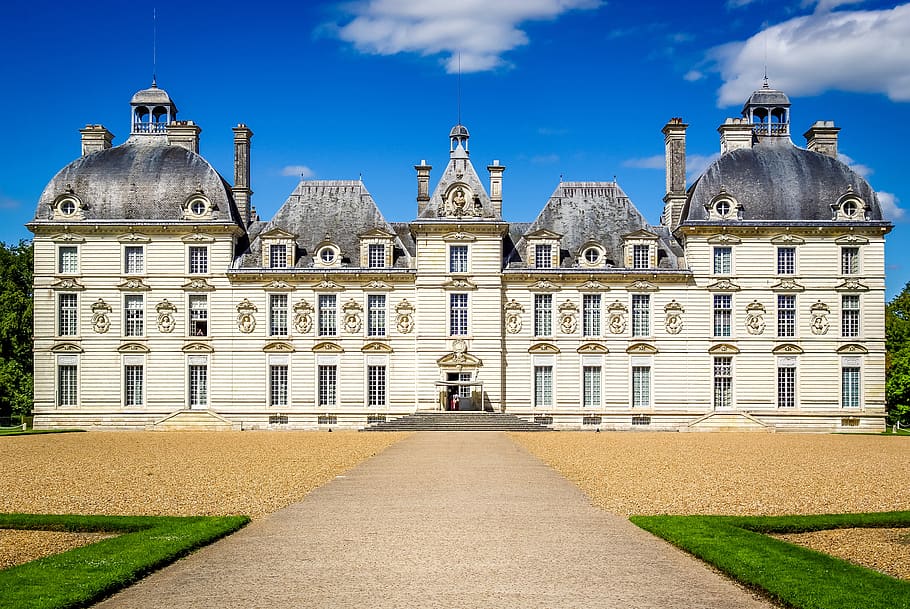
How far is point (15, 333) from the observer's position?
50.7m

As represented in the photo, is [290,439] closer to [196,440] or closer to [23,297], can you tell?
[196,440]

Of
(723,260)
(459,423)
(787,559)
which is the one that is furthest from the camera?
(723,260)

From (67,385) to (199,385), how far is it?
19.9 ft

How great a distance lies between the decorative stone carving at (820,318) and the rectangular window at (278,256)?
24413mm

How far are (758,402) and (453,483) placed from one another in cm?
2862

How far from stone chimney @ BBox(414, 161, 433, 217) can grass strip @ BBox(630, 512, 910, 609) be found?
33018 mm

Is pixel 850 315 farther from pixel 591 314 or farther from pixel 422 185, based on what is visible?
pixel 422 185

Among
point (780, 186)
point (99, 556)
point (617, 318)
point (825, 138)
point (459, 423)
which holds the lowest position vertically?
point (459, 423)

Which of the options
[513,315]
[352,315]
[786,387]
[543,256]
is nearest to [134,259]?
[352,315]

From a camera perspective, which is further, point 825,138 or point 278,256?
point 825,138

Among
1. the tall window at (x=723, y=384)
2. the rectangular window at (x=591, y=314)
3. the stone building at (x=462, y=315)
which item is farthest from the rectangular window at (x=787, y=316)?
the rectangular window at (x=591, y=314)

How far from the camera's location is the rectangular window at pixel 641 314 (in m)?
44.4

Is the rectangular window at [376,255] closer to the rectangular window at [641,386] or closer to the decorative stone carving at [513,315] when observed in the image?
the decorative stone carving at [513,315]

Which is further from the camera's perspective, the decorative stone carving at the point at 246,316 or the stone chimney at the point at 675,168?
the stone chimney at the point at 675,168
